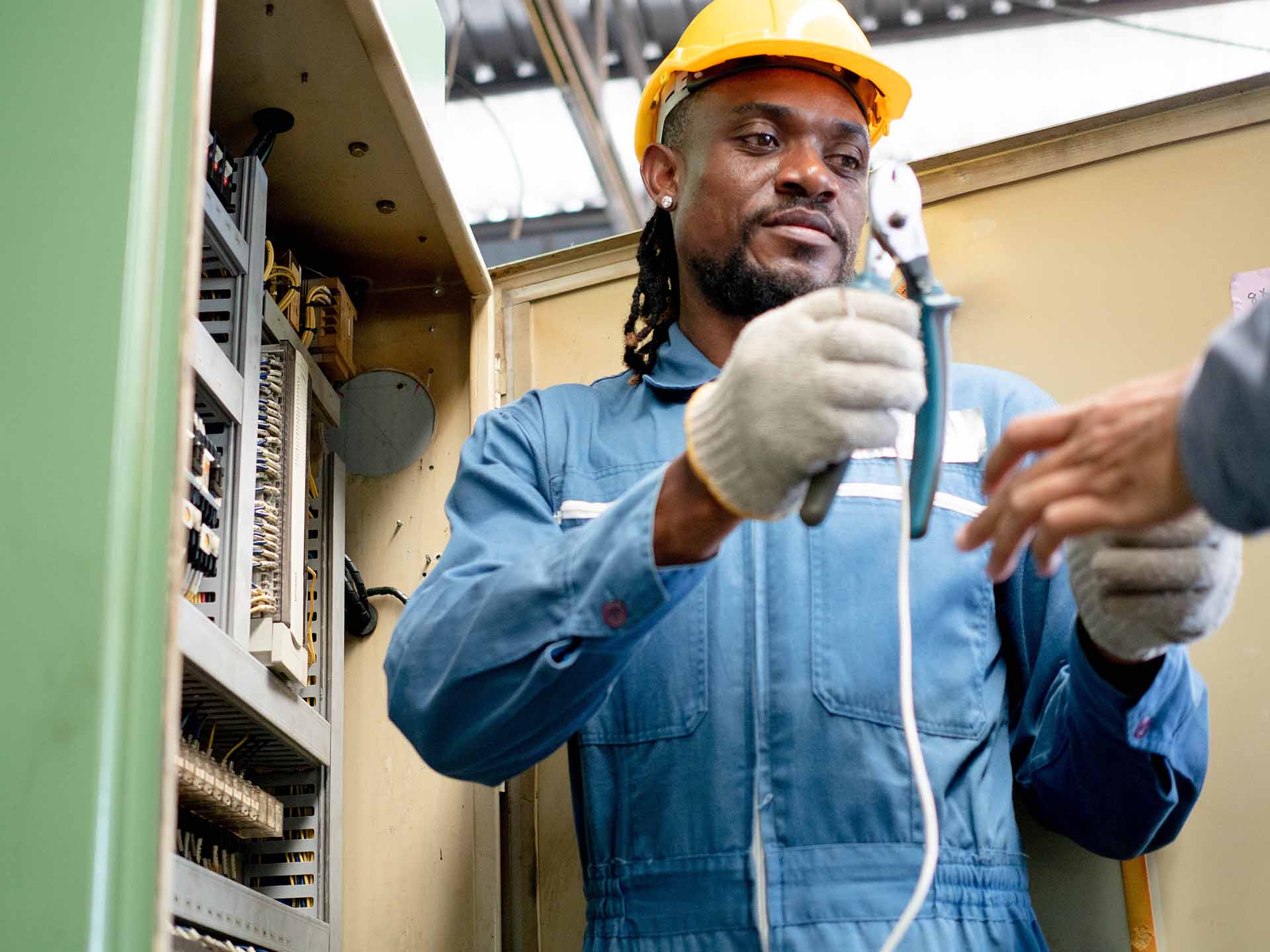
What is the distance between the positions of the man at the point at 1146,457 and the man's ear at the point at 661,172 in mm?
961

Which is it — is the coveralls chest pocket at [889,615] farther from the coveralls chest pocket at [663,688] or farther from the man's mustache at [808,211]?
the man's mustache at [808,211]

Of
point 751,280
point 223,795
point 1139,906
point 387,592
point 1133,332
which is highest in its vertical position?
point 751,280

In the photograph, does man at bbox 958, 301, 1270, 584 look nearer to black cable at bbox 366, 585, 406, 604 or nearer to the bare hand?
the bare hand

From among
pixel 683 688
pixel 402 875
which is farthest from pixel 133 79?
pixel 402 875

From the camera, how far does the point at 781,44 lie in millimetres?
1728

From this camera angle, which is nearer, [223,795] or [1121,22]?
[223,795]

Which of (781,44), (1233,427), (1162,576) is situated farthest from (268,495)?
(1233,427)

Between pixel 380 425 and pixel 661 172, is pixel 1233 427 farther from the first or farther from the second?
pixel 380 425

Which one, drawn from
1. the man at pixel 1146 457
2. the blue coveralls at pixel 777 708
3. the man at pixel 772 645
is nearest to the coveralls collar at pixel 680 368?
the man at pixel 772 645

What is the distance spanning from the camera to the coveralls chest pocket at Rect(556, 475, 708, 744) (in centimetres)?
141

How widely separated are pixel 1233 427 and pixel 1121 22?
7.94ft

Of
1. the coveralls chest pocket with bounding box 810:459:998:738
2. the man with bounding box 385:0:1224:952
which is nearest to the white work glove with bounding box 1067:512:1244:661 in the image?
the man with bounding box 385:0:1224:952

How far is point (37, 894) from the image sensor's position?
90cm

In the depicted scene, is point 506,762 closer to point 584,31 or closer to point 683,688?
point 683,688
